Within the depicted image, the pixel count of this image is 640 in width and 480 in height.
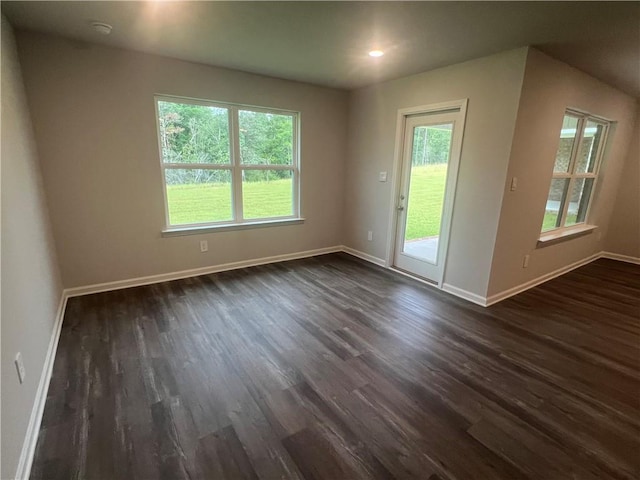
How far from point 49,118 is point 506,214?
14.2 ft

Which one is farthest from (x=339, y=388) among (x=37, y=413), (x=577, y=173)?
(x=577, y=173)

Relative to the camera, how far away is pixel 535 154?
3076 mm

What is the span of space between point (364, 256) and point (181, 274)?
2529 millimetres

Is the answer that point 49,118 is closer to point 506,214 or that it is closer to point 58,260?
point 58,260

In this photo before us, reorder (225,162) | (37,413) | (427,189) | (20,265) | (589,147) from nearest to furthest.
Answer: (37,413) < (20,265) < (427,189) < (225,162) < (589,147)

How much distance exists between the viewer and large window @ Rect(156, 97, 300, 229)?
11.4 feet

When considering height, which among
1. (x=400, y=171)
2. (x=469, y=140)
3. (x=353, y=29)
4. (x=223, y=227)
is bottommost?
(x=223, y=227)

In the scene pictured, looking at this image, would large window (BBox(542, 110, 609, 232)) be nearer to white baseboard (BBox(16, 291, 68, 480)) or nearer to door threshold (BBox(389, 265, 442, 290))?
door threshold (BBox(389, 265, 442, 290))

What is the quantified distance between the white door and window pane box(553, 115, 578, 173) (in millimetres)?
1321

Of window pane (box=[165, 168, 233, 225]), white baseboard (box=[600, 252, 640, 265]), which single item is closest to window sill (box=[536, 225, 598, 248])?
white baseboard (box=[600, 252, 640, 265])

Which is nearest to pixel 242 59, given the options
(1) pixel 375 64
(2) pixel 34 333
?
(1) pixel 375 64

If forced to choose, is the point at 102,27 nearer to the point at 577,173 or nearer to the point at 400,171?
the point at 400,171

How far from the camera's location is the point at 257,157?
402 centimetres

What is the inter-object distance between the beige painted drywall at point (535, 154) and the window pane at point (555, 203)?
0.29 m
